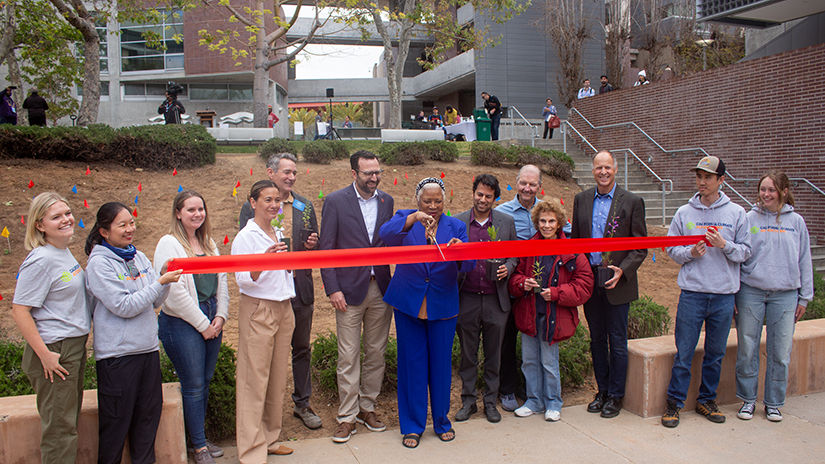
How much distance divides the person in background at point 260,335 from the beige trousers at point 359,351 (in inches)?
21.7

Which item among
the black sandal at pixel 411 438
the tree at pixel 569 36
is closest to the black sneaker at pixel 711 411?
the black sandal at pixel 411 438

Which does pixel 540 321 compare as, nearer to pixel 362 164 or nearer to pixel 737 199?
pixel 362 164

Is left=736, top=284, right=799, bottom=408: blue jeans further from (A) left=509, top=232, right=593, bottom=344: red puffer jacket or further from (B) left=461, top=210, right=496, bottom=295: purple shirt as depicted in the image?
(B) left=461, top=210, right=496, bottom=295: purple shirt

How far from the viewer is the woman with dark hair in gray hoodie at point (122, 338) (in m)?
2.96

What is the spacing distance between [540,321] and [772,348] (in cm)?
190

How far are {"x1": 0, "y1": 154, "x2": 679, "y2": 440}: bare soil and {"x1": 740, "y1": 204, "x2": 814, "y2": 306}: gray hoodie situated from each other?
4264 mm

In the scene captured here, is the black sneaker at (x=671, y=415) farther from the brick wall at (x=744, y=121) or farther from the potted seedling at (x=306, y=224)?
the brick wall at (x=744, y=121)

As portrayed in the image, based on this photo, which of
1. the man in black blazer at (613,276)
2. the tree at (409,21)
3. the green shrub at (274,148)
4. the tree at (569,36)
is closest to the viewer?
the man in black blazer at (613,276)

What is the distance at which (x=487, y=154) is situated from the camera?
13.4m

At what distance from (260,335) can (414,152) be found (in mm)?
9787

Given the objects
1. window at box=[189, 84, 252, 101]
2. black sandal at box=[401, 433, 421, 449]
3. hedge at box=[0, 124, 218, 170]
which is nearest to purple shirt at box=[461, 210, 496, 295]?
black sandal at box=[401, 433, 421, 449]

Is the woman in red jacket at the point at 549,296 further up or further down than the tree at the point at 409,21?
further down

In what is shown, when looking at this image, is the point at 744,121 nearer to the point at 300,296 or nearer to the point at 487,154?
the point at 487,154

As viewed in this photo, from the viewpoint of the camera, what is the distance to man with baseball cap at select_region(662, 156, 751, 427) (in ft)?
13.5
